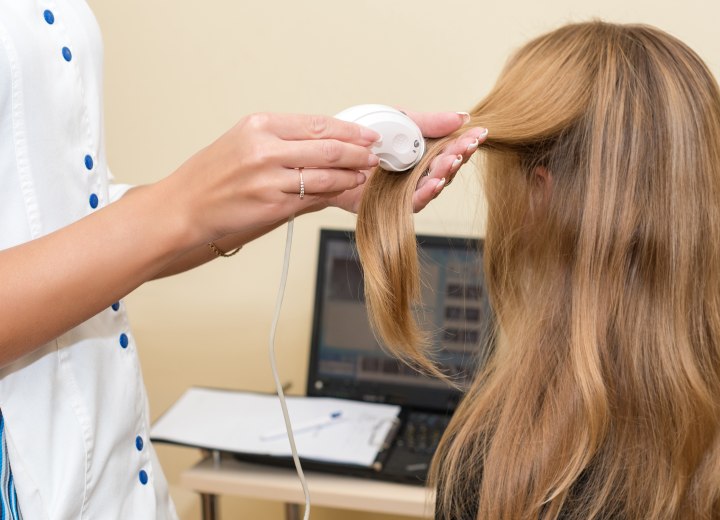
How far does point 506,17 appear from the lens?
5.22 ft

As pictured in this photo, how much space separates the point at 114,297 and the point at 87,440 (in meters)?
0.21

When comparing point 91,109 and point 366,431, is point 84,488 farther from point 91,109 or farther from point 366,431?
point 366,431

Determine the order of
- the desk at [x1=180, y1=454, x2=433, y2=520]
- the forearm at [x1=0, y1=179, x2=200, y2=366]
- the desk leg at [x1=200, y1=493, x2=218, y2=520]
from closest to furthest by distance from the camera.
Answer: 1. the forearm at [x1=0, y1=179, x2=200, y2=366]
2. the desk at [x1=180, y1=454, x2=433, y2=520]
3. the desk leg at [x1=200, y1=493, x2=218, y2=520]

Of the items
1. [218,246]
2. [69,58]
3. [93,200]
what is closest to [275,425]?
[218,246]

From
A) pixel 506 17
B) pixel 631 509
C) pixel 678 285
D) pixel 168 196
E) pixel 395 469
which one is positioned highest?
pixel 506 17

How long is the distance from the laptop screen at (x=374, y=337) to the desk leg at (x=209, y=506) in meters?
0.27

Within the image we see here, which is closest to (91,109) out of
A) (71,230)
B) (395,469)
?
A: (71,230)

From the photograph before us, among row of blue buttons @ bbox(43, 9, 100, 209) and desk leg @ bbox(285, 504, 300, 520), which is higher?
row of blue buttons @ bbox(43, 9, 100, 209)

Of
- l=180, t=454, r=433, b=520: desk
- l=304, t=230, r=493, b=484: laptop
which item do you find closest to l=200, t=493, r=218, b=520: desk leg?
l=180, t=454, r=433, b=520: desk

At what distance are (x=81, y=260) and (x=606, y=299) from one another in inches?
21.3

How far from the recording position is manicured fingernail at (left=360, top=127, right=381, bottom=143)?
0.71 meters

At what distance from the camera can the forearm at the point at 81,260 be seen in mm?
661

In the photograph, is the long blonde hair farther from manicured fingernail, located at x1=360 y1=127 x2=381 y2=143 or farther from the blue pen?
the blue pen

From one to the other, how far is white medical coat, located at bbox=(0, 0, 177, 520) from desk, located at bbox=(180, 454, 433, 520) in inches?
16.1
